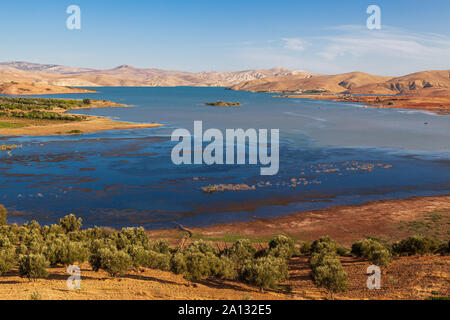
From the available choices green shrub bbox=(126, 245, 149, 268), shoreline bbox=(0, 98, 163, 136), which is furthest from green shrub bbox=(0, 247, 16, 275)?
shoreline bbox=(0, 98, 163, 136)

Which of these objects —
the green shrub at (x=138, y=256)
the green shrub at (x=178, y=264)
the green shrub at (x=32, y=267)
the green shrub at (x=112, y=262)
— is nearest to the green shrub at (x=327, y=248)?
the green shrub at (x=178, y=264)

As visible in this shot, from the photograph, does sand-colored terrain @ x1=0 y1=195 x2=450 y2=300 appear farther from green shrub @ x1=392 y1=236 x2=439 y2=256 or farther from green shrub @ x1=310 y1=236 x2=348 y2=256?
green shrub @ x1=310 y1=236 x2=348 y2=256

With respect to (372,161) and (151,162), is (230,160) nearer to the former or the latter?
(151,162)

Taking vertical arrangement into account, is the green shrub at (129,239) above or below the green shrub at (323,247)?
above

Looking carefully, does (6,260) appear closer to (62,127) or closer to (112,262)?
(112,262)

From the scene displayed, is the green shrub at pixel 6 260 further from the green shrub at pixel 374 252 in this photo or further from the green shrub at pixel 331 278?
the green shrub at pixel 374 252
